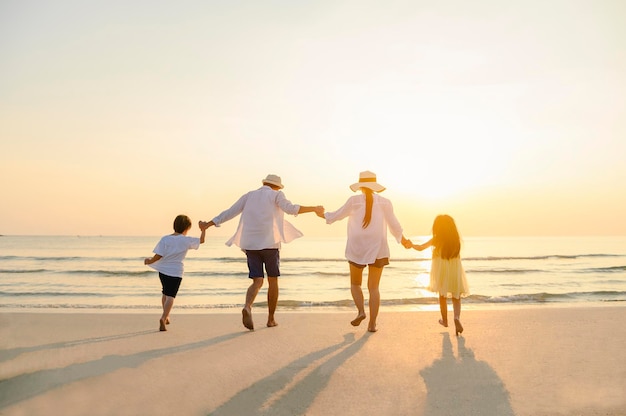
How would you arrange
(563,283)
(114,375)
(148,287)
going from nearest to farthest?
(114,375), (148,287), (563,283)

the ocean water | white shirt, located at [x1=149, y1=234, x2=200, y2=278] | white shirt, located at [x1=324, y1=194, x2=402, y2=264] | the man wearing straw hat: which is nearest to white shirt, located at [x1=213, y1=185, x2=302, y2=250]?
the man wearing straw hat

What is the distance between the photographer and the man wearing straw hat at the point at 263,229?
786cm

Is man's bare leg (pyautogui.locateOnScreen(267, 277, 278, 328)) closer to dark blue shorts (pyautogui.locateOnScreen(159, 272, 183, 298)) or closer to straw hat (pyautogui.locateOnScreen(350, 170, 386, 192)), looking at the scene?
dark blue shorts (pyautogui.locateOnScreen(159, 272, 183, 298))

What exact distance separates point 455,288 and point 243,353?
10.5ft

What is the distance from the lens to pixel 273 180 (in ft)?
27.1

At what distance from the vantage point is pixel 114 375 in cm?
500

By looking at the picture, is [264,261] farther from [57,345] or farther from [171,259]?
[57,345]

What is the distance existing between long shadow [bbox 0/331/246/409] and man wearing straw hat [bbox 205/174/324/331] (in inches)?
72.3

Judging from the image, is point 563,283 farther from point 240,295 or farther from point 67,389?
point 67,389

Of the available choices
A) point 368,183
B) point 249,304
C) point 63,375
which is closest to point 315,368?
point 63,375

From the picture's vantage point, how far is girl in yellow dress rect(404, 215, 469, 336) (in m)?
7.38

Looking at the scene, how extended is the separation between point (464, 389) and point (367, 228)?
342 cm

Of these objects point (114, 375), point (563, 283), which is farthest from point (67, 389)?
point (563, 283)

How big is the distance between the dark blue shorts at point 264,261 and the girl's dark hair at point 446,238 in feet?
7.89
